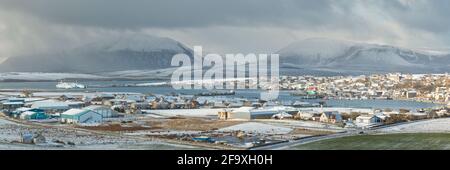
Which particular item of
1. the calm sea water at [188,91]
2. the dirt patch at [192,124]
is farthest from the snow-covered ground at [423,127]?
the dirt patch at [192,124]

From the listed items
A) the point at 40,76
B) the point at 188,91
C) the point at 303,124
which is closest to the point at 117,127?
the point at 188,91

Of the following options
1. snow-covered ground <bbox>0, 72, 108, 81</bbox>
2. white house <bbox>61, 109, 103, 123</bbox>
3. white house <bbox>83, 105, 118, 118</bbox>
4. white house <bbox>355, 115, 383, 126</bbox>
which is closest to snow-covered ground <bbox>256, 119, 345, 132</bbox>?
white house <bbox>355, 115, 383, 126</bbox>

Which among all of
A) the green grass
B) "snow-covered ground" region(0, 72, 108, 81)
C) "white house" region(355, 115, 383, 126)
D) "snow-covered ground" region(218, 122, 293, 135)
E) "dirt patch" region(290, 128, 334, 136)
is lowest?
the green grass

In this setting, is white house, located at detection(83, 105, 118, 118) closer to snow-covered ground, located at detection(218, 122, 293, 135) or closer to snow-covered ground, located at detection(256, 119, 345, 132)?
snow-covered ground, located at detection(218, 122, 293, 135)

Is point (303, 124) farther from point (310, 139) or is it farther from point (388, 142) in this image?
point (388, 142)
